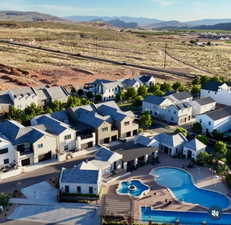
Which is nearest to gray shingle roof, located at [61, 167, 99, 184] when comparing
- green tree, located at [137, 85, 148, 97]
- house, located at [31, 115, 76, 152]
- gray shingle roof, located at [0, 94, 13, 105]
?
house, located at [31, 115, 76, 152]

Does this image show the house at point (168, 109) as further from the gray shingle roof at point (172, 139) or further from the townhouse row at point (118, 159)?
the townhouse row at point (118, 159)

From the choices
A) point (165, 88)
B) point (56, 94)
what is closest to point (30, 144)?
point (56, 94)

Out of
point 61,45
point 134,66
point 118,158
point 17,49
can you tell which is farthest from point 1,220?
point 61,45

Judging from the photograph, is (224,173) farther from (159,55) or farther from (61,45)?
(61,45)

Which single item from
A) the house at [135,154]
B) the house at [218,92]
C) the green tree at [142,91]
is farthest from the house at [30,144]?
the house at [218,92]

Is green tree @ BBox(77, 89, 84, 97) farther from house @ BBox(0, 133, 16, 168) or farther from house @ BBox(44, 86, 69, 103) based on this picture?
house @ BBox(0, 133, 16, 168)

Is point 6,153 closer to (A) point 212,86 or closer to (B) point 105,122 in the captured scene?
(B) point 105,122

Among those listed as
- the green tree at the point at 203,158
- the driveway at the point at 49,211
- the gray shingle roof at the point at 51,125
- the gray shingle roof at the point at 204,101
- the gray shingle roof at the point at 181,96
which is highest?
the gray shingle roof at the point at 181,96
